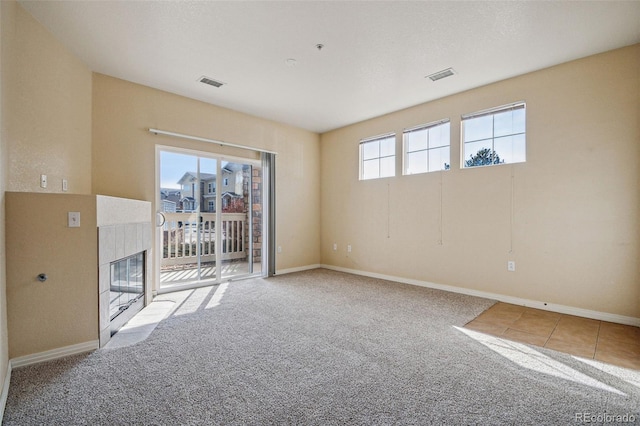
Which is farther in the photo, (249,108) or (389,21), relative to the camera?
(249,108)

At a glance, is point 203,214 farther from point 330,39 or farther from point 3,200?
point 330,39

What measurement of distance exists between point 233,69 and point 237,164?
1877 millimetres

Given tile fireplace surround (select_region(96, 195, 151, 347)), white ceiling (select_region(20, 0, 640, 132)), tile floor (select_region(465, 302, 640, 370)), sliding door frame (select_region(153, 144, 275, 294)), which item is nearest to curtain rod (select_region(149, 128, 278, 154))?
sliding door frame (select_region(153, 144, 275, 294))

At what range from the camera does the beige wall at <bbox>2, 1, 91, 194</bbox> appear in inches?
90.9

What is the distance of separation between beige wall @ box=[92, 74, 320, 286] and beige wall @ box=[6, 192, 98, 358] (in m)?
1.39

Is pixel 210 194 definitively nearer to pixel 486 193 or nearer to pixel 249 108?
pixel 249 108

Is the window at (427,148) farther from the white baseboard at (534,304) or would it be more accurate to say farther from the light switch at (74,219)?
the light switch at (74,219)

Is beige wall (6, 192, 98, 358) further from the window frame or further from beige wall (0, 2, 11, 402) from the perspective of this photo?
the window frame

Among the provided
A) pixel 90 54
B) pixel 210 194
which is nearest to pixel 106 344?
pixel 210 194

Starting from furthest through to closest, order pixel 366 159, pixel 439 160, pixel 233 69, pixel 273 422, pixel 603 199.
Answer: pixel 366 159, pixel 439 160, pixel 233 69, pixel 603 199, pixel 273 422

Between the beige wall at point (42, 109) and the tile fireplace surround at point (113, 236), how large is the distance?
0.60m

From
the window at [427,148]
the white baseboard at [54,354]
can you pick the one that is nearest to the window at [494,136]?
the window at [427,148]

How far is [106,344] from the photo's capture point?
247 cm

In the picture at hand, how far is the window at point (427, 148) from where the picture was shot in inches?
170
